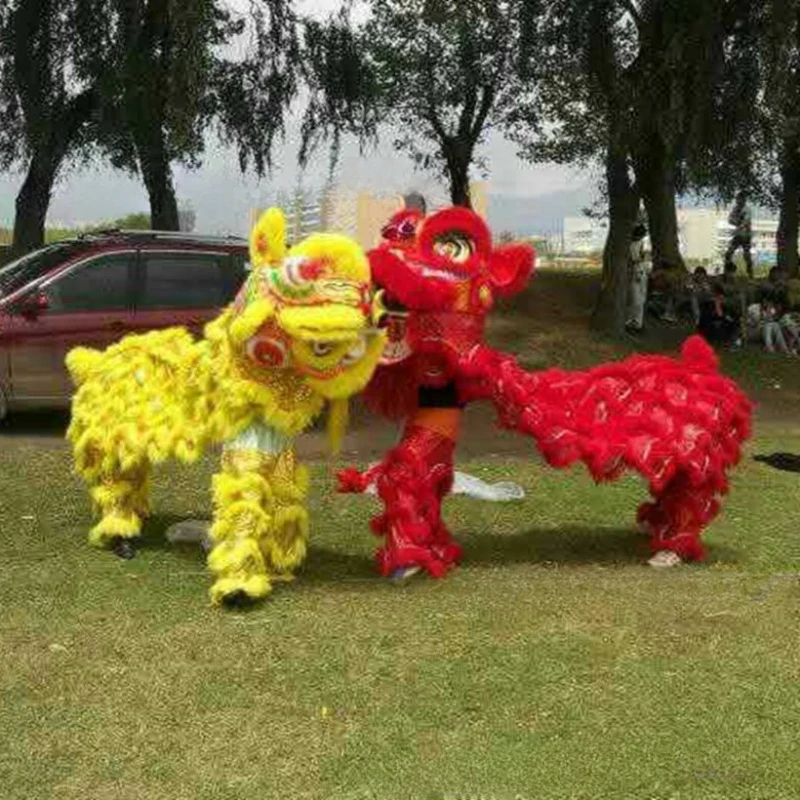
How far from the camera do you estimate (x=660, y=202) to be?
2022cm

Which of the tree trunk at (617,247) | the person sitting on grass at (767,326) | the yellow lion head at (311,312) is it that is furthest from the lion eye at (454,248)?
the person sitting on grass at (767,326)

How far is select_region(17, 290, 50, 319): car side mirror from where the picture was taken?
1052cm

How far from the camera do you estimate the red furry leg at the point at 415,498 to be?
19.5 ft

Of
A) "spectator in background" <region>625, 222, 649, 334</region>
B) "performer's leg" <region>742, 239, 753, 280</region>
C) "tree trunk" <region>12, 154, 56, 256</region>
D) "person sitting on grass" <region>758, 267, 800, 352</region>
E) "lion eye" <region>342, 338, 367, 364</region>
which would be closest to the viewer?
"lion eye" <region>342, 338, 367, 364</region>

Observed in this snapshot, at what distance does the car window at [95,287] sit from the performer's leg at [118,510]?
449cm

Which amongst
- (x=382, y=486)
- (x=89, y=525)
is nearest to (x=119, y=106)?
(x=89, y=525)

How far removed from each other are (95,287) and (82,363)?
4.33 metres

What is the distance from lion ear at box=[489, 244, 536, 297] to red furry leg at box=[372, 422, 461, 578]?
78cm

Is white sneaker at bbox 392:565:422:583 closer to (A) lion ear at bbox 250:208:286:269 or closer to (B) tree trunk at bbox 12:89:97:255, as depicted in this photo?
(A) lion ear at bbox 250:208:286:269

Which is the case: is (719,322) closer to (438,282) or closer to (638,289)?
(638,289)

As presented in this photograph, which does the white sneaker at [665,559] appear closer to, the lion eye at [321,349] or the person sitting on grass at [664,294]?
the lion eye at [321,349]

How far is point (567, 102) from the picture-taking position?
21.2m

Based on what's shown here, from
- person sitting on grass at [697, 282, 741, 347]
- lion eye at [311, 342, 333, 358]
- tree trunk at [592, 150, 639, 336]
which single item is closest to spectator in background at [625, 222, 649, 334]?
tree trunk at [592, 150, 639, 336]

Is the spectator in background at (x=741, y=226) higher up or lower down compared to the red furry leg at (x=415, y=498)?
higher up
